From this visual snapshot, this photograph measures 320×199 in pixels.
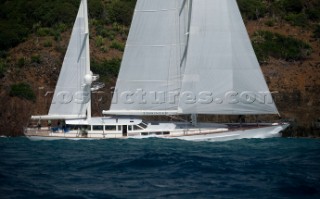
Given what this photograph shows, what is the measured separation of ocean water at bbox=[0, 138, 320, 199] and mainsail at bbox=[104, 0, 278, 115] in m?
2.94

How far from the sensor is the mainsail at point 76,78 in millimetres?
37625

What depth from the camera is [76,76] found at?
124ft

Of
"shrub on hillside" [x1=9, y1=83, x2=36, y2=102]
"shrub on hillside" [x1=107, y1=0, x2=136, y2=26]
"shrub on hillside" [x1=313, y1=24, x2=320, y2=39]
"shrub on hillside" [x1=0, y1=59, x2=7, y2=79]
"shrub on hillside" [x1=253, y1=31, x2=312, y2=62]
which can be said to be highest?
"shrub on hillside" [x1=107, y1=0, x2=136, y2=26]

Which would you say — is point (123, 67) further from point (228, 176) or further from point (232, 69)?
point (228, 176)

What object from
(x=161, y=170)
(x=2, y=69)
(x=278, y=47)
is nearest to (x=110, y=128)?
(x=161, y=170)

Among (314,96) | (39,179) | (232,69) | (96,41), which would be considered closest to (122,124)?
(232,69)

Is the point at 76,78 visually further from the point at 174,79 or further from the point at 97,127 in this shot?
the point at 174,79

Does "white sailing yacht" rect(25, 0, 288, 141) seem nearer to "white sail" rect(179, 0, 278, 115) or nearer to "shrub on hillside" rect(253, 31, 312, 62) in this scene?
"white sail" rect(179, 0, 278, 115)

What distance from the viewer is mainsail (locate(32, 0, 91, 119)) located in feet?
123

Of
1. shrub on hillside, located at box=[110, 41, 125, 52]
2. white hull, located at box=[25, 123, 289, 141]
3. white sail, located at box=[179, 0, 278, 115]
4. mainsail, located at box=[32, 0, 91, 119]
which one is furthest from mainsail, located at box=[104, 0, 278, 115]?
shrub on hillside, located at box=[110, 41, 125, 52]

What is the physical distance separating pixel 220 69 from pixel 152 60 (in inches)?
181

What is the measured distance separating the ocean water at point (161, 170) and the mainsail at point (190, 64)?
2.94 meters

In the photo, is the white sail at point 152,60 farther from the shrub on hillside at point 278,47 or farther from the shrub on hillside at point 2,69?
the shrub on hillside at point 278,47

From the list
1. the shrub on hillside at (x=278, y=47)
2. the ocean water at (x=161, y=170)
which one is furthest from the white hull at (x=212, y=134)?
the shrub on hillside at (x=278, y=47)
